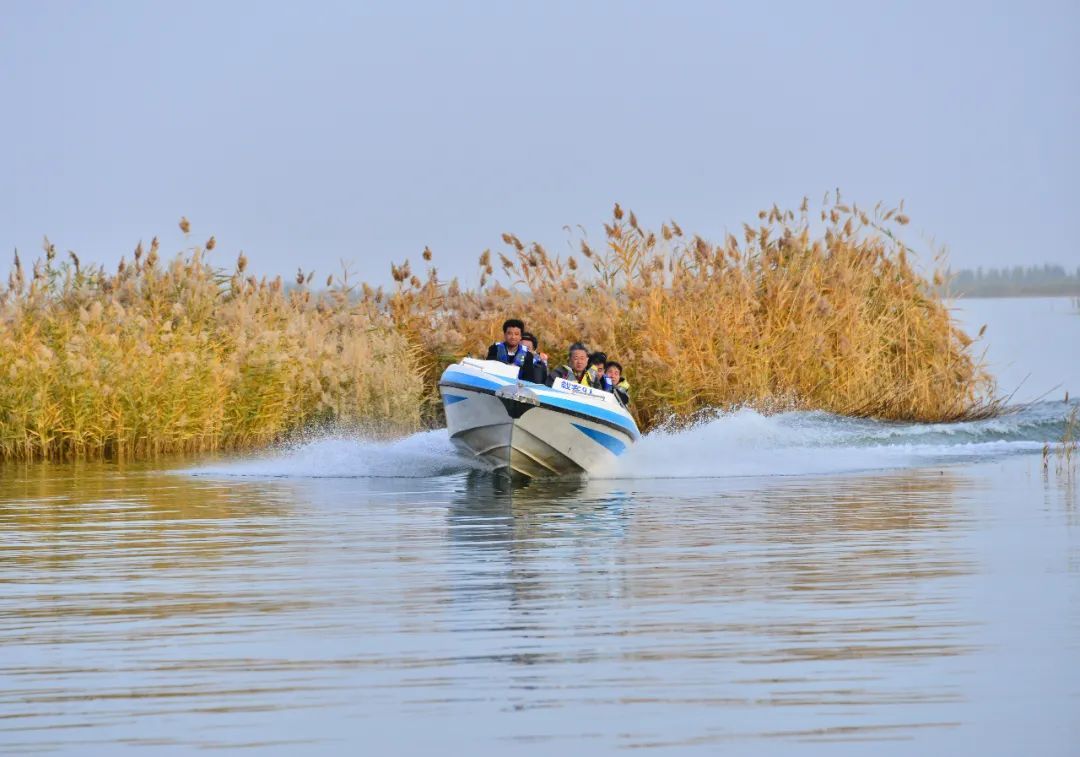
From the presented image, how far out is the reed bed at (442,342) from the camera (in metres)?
23.4

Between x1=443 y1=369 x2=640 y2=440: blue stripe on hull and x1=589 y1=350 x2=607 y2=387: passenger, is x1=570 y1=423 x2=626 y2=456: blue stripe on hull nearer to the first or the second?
x1=443 y1=369 x2=640 y2=440: blue stripe on hull

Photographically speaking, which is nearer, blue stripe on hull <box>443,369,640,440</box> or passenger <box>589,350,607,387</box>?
blue stripe on hull <box>443,369,640,440</box>

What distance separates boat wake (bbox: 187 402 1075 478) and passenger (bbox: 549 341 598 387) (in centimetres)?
102

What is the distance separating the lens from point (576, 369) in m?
20.7

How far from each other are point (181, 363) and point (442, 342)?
4658 millimetres

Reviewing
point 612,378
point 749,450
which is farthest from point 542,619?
point 749,450

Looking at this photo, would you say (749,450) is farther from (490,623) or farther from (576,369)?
(490,623)

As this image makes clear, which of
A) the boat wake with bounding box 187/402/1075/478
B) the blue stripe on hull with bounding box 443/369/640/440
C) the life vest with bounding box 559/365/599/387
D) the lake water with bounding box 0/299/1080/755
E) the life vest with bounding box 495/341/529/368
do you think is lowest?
the lake water with bounding box 0/299/1080/755

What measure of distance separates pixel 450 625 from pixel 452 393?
10547mm

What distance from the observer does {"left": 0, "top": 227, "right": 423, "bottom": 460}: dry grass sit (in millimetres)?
22906

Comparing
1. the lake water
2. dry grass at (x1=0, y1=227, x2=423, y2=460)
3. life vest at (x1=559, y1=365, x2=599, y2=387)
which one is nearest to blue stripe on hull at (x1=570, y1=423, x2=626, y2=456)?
life vest at (x1=559, y1=365, x2=599, y2=387)

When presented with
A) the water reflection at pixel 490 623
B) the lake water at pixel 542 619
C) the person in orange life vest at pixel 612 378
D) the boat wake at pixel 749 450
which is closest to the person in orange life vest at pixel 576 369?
the person in orange life vest at pixel 612 378

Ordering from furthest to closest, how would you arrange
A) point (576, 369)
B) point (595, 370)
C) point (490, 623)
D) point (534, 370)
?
1. point (576, 369)
2. point (595, 370)
3. point (534, 370)
4. point (490, 623)

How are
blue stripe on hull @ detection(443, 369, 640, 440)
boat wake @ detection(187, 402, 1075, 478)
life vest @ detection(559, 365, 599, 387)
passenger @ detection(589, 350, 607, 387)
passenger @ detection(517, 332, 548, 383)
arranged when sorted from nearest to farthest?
blue stripe on hull @ detection(443, 369, 640, 440)
passenger @ detection(517, 332, 548, 383)
life vest @ detection(559, 365, 599, 387)
passenger @ detection(589, 350, 607, 387)
boat wake @ detection(187, 402, 1075, 478)
